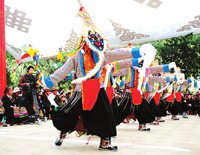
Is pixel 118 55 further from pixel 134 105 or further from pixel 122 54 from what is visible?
pixel 134 105

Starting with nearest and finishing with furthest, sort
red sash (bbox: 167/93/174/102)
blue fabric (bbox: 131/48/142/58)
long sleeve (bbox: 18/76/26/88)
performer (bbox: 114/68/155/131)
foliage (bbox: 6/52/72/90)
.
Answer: blue fabric (bbox: 131/48/142/58) → performer (bbox: 114/68/155/131) → long sleeve (bbox: 18/76/26/88) → red sash (bbox: 167/93/174/102) → foliage (bbox: 6/52/72/90)

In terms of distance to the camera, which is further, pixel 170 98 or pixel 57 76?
pixel 170 98

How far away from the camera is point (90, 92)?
373 centimetres

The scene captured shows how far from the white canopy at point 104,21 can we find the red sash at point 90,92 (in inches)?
282

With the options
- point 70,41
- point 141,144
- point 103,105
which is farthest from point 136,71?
point 70,41

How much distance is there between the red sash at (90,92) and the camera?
3.70 metres

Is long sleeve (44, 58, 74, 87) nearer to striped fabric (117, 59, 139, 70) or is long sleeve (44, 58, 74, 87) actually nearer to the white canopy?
striped fabric (117, 59, 139, 70)

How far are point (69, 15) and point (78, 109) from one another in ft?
30.5

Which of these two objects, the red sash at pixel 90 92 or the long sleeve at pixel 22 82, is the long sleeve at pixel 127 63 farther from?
the long sleeve at pixel 22 82

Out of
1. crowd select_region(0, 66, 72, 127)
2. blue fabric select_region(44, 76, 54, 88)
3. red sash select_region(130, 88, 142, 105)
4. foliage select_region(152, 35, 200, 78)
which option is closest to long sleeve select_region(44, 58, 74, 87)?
blue fabric select_region(44, 76, 54, 88)

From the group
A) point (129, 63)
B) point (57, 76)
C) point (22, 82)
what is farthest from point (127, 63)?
point (22, 82)

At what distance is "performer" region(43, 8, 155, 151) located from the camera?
364 cm

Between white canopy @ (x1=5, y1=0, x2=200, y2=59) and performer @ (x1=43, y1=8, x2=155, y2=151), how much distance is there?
6986 millimetres

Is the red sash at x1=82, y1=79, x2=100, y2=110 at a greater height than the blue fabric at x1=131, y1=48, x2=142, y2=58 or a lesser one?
lesser
